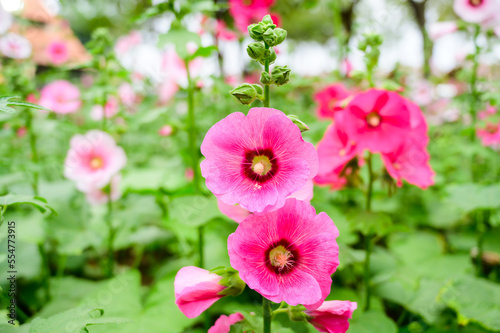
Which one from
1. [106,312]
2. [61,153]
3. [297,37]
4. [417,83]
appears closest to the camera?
[106,312]

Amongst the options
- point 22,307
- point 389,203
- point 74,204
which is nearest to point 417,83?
point 389,203

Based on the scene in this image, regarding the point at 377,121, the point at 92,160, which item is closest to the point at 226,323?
the point at 377,121

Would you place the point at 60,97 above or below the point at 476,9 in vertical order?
below

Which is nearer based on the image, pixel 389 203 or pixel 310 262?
pixel 310 262

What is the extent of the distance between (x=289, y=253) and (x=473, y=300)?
3.84 feet

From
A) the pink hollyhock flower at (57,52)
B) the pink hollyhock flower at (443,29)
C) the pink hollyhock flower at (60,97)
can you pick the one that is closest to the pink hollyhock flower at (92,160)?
the pink hollyhock flower at (60,97)

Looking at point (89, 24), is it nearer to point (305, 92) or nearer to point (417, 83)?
point (305, 92)

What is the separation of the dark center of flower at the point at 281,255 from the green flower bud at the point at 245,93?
13.5 inches

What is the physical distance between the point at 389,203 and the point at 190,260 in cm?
138

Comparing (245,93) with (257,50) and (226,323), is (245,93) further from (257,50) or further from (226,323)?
(226,323)

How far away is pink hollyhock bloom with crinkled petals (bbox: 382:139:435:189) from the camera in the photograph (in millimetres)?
1319

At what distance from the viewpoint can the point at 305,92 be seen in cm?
427

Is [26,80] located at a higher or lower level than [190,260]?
higher

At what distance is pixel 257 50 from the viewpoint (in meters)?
0.83
